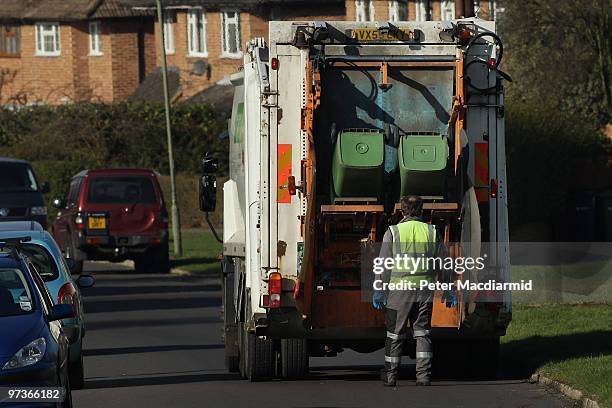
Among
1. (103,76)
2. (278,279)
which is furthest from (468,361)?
(103,76)

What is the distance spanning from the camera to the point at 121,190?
30.3 metres

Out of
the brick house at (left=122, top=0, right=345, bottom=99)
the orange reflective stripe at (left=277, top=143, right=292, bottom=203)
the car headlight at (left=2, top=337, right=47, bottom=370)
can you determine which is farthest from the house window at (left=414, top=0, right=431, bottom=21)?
the car headlight at (left=2, top=337, right=47, bottom=370)

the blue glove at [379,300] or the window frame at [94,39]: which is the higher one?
the window frame at [94,39]

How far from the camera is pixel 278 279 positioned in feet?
43.8

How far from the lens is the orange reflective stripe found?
1334cm

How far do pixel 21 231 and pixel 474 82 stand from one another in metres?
4.53

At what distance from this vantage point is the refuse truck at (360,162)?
13.3 metres

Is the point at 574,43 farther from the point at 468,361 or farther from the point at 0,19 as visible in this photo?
the point at 0,19

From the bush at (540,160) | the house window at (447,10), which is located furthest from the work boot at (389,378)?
the house window at (447,10)

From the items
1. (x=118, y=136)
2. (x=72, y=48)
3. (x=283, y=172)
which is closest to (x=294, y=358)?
(x=283, y=172)

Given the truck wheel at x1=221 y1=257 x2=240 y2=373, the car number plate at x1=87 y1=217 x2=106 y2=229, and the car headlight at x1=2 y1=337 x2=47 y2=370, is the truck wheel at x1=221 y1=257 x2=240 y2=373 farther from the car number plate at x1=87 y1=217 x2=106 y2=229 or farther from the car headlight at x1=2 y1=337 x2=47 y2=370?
the car number plate at x1=87 y1=217 x2=106 y2=229

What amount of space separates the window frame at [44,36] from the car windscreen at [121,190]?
35.4m

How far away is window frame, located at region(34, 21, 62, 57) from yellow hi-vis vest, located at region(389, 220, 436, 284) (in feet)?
173

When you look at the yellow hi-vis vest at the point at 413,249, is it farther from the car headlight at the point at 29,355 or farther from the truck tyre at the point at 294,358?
the car headlight at the point at 29,355
